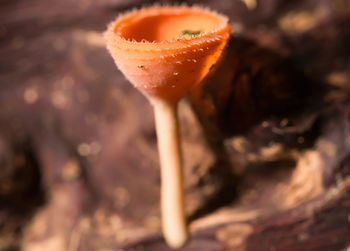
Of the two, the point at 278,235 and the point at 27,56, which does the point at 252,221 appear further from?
the point at 27,56

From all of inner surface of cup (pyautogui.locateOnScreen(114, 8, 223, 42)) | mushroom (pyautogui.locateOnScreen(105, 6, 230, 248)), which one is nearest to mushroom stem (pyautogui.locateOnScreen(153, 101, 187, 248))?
mushroom (pyautogui.locateOnScreen(105, 6, 230, 248))

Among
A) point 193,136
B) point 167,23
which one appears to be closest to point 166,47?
point 167,23

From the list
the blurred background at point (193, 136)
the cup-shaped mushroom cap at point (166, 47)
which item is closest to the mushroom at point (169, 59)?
the cup-shaped mushroom cap at point (166, 47)

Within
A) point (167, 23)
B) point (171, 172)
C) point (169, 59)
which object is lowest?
point (171, 172)

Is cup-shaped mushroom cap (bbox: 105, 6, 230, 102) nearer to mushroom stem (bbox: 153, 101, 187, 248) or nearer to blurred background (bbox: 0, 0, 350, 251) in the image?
mushroom stem (bbox: 153, 101, 187, 248)

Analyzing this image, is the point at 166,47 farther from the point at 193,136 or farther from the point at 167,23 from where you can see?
the point at 193,136

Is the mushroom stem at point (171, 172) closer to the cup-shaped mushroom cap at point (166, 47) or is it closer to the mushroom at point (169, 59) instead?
the mushroom at point (169, 59)

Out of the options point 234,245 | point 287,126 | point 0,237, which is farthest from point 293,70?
point 0,237
